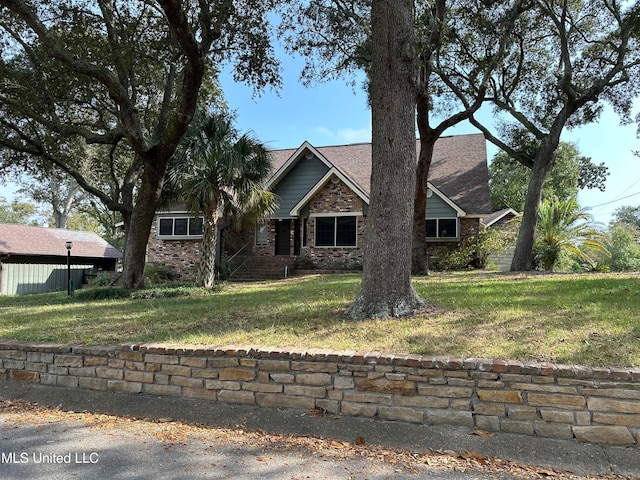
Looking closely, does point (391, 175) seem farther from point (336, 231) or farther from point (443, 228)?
point (443, 228)

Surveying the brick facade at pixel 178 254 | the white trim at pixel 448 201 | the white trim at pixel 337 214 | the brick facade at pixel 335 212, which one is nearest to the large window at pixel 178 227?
the brick facade at pixel 178 254

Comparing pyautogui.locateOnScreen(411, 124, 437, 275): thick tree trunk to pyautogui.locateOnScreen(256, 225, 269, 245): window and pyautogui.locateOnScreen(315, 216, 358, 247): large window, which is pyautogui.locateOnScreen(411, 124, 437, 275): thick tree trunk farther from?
pyautogui.locateOnScreen(256, 225, 269, 245): window

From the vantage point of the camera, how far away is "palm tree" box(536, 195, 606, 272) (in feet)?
51.1

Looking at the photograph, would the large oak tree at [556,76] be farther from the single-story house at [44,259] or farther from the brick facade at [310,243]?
the single-story house at [44,259]

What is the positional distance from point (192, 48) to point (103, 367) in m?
7.98

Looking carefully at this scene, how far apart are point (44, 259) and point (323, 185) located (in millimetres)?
16915

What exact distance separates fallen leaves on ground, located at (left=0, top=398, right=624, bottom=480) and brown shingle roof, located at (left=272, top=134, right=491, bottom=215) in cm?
1421

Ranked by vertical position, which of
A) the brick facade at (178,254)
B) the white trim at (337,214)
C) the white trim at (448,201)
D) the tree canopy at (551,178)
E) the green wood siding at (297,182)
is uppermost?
the tree canopy at (551,178)

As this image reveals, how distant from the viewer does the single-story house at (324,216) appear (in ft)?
60.2

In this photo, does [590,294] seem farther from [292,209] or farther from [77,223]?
[77,223]

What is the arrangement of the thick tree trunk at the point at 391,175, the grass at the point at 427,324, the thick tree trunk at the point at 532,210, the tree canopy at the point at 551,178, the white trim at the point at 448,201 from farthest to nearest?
the tree canopy at the point at 551,178 < the white trim at the point at 448,201 < the thick tree trunk at the point at 532,210 < the thick tree trunk at the point at 391,175 < the grass at the point at 427,324

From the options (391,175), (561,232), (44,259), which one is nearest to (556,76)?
(561,232)

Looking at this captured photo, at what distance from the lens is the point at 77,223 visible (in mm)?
51469

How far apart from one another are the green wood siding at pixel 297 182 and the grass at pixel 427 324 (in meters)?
10.7
